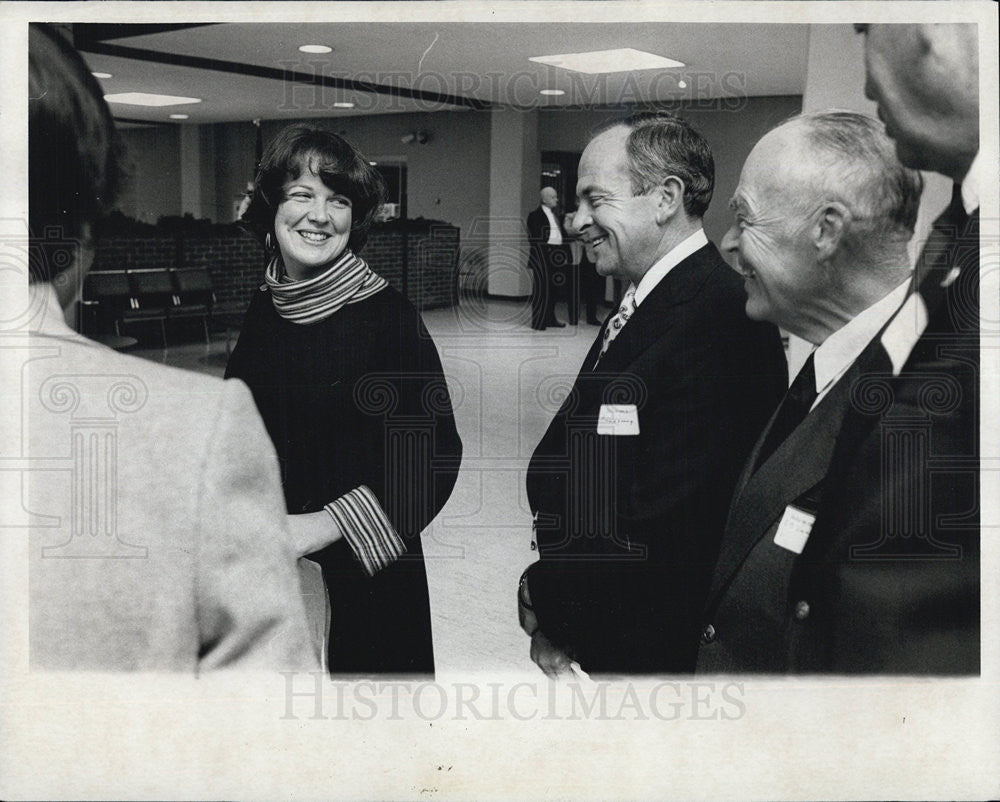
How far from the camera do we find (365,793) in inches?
126

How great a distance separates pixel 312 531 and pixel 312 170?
101cm

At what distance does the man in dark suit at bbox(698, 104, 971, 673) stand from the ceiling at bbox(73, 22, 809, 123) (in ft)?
0.95

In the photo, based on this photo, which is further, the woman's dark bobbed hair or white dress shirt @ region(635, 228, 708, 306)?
the woman's dark bobbed hair

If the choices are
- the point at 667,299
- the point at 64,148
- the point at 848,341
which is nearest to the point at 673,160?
the point at 667,299

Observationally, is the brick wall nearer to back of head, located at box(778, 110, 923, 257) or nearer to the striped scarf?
the striped scarf

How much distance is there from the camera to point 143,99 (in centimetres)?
312

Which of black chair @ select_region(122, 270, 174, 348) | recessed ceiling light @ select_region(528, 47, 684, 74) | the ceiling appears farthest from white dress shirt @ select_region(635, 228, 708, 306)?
black chair @ select_region(122, 270, 174, 348)

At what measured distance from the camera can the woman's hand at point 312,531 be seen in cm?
305

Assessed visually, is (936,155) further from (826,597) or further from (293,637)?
(293,637)

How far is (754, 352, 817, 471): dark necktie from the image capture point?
2916mm

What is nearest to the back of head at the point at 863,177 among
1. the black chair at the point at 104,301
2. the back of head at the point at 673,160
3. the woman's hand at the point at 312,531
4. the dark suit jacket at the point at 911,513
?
the dark suit jacket at the point at 911,513

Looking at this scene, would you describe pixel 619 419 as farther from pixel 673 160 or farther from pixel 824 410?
pixel 673 160

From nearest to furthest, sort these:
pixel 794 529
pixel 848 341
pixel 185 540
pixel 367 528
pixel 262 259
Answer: pixel 185 540 < pixel 794 529 < pixel 848 341 < pixel 262 259 < pixel 367 528

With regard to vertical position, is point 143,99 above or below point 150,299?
above
